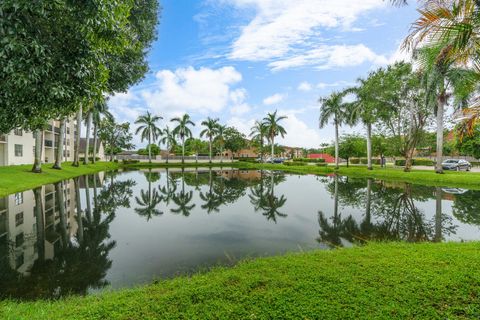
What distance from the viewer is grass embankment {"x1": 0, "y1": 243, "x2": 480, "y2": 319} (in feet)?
12.9

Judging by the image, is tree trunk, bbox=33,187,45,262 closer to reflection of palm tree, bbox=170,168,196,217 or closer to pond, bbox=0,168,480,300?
pond, bbox=0,168,480,300

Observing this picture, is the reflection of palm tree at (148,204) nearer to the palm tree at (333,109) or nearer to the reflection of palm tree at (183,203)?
the reflection of palm tree at (183,203)

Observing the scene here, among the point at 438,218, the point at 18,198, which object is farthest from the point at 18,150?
the point at 438,218

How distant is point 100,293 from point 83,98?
12.7 feet

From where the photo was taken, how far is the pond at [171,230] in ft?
20.4

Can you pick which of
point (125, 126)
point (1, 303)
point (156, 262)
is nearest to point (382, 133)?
point (156, 262)

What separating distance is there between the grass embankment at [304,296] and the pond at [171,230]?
1364 millimetres

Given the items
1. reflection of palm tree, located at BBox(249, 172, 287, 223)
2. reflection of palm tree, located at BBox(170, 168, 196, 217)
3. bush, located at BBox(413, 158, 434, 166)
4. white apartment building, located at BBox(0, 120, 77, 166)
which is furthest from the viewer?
bush, located at BBox(413, 158, 434, 166)

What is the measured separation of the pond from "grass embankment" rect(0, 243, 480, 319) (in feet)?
4.47

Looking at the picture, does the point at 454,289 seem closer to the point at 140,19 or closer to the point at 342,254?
the point at 342,254

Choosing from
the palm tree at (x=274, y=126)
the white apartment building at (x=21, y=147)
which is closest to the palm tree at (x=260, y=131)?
the palm tree at (x=274, y=126)

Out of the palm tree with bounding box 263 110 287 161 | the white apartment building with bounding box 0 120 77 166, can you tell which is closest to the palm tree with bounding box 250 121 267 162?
the palm tree with bounding box 263 110 287 161

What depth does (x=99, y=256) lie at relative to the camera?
7.22 meters

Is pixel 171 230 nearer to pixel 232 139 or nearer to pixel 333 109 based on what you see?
pixel 333 109
